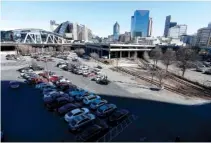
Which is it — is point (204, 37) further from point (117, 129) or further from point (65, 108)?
point (65, 108)

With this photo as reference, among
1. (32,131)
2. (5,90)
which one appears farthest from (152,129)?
(5,90)

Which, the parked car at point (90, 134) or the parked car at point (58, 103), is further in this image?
the parked car at point (58, 103)

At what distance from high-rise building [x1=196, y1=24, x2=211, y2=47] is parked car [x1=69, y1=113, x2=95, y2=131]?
447ft

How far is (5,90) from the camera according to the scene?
21828mm

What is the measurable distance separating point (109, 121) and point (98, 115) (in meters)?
1.63

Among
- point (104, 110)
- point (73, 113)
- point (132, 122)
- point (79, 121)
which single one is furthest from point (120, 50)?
point (79, 121)

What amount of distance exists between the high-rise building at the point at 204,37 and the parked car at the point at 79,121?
136342 mm

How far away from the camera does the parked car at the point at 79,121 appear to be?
12.8m

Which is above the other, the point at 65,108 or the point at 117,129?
the point at 65,108

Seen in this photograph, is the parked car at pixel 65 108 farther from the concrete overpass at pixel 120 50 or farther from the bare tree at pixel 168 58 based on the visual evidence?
the concrete overpass at pixel 120 50

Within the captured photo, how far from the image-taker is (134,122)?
562 inches

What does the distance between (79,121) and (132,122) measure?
5554mm

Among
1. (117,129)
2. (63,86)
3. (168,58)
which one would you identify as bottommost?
(117,129)

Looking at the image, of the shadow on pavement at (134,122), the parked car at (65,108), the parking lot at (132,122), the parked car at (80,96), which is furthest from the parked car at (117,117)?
the parked car at (80,96)
